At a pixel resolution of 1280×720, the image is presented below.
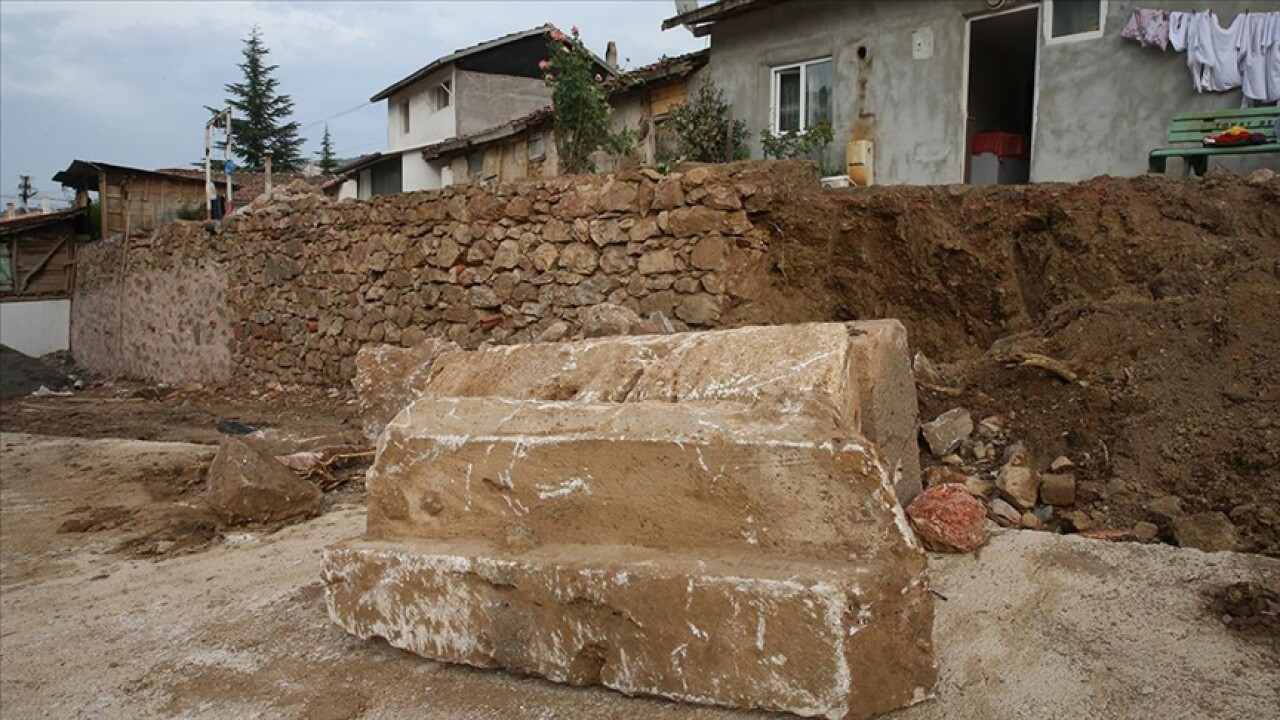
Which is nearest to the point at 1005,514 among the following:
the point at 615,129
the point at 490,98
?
the point at 615,129

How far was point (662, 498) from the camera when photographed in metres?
2.32

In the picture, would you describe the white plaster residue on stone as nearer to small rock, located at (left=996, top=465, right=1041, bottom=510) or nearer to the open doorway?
small rock, located at (left=996, top=465, right=1041, bottom=510)

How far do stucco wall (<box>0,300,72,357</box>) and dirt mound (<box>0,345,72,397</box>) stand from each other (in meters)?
3.36

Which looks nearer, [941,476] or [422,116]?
[941,476]

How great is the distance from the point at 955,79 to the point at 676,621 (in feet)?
26.0

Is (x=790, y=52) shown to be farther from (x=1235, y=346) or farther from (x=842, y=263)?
(x=1235, y=346)

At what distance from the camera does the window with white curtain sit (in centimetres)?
965

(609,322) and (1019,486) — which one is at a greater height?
(609,322)

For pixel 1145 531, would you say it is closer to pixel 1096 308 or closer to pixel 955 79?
pixel 1096 308

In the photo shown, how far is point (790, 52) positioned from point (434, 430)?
27.9ft

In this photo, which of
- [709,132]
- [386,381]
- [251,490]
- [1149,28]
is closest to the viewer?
[251,490]

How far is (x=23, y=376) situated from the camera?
40.5 feet

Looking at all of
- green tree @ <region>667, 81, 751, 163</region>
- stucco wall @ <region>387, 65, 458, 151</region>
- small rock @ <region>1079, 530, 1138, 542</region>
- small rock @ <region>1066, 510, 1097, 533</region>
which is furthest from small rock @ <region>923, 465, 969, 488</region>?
stucco wall @ <region>387, 65, 458, 151</region>

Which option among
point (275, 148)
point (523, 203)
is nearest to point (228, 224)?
point (523, 203)
